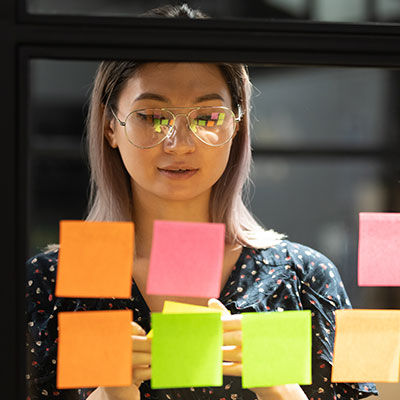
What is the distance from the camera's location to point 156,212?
117 cm

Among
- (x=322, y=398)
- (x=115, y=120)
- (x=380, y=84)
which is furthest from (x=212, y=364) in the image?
(x=380, y=84)

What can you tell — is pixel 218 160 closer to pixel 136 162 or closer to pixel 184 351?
pixel 136 162

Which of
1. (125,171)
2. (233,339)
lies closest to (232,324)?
(233,339)

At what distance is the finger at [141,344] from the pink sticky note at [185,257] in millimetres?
83

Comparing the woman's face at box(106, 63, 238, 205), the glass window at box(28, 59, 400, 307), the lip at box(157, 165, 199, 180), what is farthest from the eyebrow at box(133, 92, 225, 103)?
the glass window at box(28, 59, 400, 307)

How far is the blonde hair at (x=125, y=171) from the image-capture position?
1.11 m

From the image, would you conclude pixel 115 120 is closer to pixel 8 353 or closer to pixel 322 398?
pixel 8 353

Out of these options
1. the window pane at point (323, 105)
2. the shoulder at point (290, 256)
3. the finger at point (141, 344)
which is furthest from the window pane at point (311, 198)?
the finger at point (141, 344)

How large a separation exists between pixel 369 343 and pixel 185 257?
0.33m

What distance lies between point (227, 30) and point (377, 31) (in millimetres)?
205

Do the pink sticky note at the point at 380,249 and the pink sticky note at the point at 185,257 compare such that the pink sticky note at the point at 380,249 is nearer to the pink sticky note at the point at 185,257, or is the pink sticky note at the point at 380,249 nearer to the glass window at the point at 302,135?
the pink sticky note at the point at 185,257

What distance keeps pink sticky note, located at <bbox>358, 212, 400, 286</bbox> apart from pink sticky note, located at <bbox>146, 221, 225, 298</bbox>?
231 millimetres

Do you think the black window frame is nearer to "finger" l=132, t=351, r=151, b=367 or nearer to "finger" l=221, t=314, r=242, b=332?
"finger" l=132, t=351, r=151, b=367

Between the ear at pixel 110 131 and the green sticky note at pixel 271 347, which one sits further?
the ear at pixel 110 131
